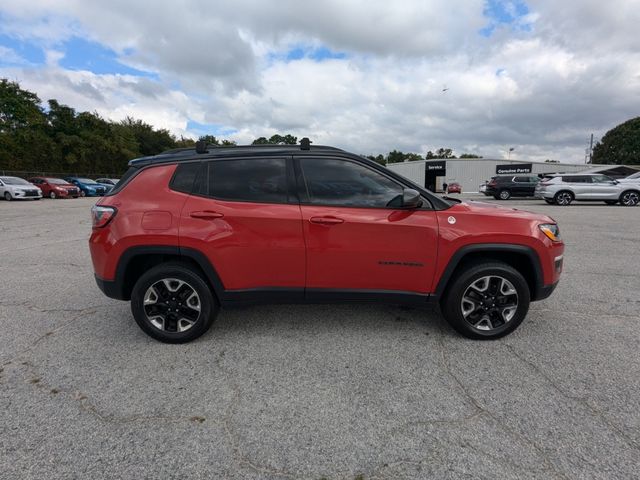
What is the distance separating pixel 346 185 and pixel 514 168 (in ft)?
168

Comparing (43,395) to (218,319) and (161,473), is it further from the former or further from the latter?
(218,319)

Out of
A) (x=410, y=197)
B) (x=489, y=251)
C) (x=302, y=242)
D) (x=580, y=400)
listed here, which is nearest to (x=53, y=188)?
(x=302, y=242)

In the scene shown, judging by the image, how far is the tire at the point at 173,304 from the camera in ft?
10.3

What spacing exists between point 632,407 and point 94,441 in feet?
11.2

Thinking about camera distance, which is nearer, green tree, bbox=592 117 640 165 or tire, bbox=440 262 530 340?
tire, bbox=440 262 530 340

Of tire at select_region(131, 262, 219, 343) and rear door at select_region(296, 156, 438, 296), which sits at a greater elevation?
rear door at select_region(296, 156, 438, 296)

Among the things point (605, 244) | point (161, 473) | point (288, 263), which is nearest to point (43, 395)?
point (161, 473)

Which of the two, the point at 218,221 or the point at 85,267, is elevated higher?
the point at 218,221

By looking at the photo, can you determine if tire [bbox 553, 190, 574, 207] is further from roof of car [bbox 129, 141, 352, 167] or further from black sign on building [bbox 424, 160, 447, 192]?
black sign on building [bbox 424, 160, 447, 192]

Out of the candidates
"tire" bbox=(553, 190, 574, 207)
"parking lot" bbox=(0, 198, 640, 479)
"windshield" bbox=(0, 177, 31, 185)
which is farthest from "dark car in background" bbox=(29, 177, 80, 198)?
"tire" bbox=(553, 190, 574, 207)

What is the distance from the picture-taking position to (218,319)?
12.4 feet

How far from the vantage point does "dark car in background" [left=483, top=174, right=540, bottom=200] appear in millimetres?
22734

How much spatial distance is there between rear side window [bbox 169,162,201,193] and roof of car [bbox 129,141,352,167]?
86 millimetres

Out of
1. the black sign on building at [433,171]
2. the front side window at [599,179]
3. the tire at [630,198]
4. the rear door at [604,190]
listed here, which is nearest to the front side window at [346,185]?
the rear door at [604,190]
